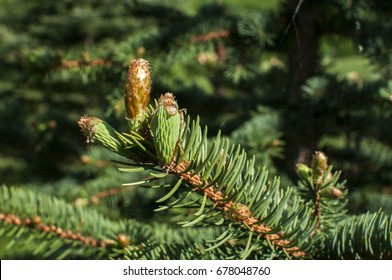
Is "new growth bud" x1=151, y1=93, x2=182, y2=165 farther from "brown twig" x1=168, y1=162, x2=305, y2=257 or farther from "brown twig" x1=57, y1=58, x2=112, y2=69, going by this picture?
"brown twig" x1=57, y1=58, x2=112, y2=69

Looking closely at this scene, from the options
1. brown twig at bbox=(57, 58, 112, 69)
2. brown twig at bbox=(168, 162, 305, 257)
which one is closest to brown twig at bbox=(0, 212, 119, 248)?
brown twig at bbox=(168, 162, 305, 257)

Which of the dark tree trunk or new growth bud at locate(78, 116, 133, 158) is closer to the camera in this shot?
new growth bud at locate(78, 116, 133, 158)

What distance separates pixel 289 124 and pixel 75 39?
345 cm

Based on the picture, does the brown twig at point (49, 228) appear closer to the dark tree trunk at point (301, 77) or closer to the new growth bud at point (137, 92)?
the new growth bud at point (137, 92)

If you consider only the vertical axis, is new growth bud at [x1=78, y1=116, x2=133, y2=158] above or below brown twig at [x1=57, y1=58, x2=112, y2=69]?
above

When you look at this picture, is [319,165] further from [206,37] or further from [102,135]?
[206,37]

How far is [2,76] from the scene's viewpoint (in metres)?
4.35

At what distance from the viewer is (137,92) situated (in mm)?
447

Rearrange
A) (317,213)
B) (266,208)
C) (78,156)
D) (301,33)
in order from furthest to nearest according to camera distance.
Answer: (78,156) → (301,33) → (317,213) → (266,208)

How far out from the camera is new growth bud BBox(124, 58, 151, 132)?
0.44 metres

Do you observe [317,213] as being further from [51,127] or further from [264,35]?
[51,127]

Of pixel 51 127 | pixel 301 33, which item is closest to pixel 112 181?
pixel 51 127

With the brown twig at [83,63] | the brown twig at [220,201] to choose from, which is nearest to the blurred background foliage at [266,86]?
the brown twig at [83,63]
